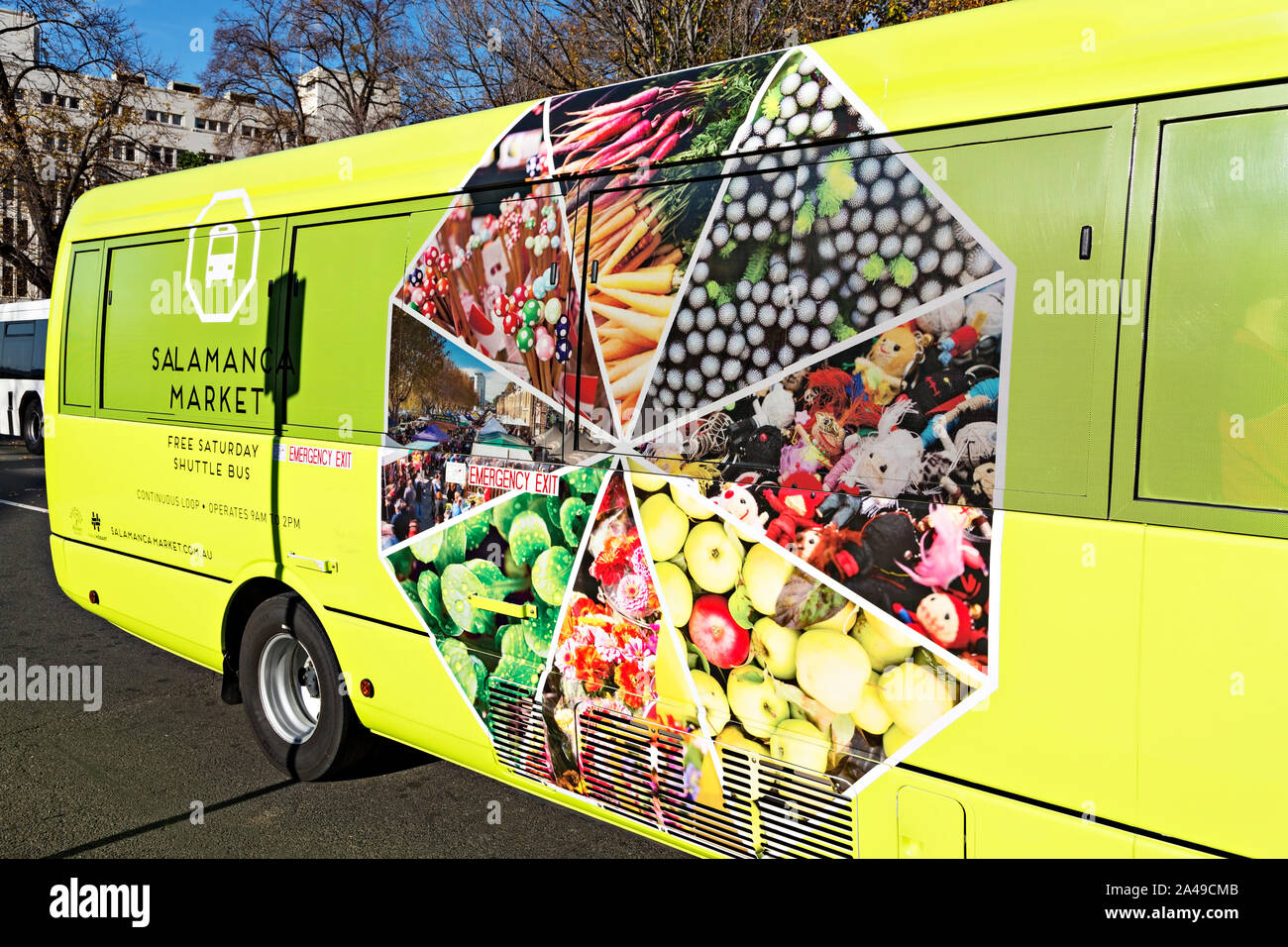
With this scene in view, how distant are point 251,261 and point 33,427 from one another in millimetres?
22666

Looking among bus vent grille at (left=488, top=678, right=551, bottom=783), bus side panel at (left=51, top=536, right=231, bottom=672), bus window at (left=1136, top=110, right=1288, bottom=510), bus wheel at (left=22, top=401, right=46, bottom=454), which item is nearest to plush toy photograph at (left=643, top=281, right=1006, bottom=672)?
bus window at (left=1136, top=110, right=1288, bottom=510)

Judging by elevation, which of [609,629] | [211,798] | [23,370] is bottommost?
[211,798]

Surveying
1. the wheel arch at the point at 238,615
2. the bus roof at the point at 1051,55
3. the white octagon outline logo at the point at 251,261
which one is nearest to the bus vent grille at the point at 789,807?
the bus roof at the point at 1051,55

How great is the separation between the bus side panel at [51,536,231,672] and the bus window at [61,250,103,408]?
986mm

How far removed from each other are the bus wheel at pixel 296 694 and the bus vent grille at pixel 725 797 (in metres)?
1.71

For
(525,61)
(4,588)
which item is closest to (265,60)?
(525,61)

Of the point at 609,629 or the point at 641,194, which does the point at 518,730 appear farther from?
the point at 641,194

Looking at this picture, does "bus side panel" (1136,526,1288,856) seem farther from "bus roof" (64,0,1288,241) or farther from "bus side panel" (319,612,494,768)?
"bus side panel" (319,612,494,768)

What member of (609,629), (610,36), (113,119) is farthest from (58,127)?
(609,629)

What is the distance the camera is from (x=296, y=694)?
5523 mm

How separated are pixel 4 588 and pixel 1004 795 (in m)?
9.26

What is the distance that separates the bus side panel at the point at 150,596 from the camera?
5.59 m

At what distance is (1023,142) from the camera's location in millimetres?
2812

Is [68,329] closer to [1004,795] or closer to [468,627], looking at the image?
[468,627]
